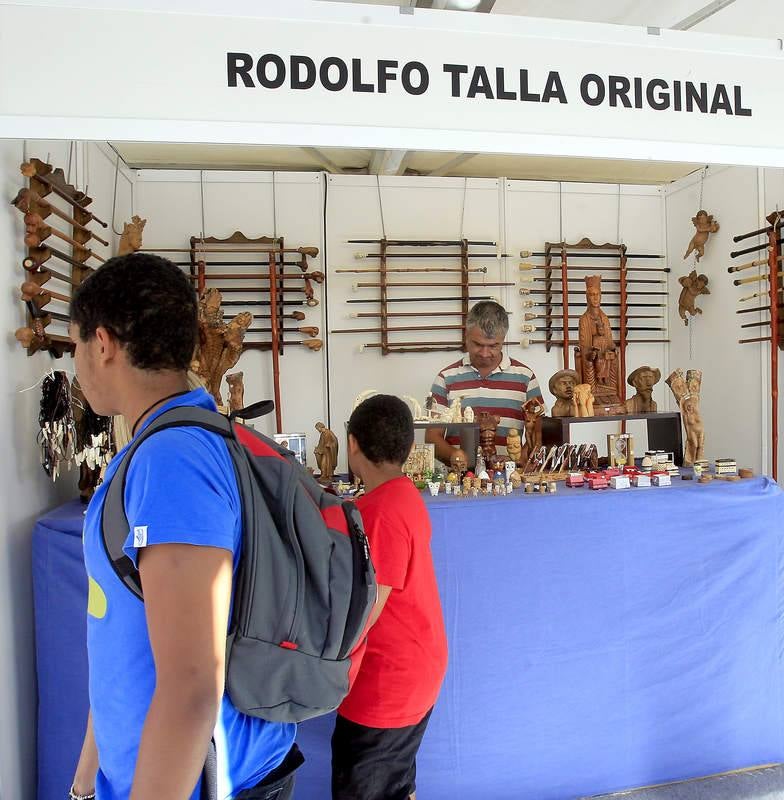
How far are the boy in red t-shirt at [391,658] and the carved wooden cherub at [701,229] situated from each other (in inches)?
177

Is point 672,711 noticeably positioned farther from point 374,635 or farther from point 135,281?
point 135,281

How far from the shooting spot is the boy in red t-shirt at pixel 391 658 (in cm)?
195

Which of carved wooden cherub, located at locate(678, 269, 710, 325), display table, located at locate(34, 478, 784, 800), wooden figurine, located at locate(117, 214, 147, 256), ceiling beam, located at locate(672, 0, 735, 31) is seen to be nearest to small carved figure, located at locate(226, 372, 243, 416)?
display table, located at locate(34, 478, 784, 800)

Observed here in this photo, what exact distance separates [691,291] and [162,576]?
5.74 meters

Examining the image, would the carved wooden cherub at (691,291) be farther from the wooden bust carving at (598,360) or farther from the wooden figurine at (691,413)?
the wooden figurine at (691,413)

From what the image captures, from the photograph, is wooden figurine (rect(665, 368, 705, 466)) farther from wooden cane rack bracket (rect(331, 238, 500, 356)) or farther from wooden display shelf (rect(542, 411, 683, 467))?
wooden cane rack bracket (rect(331, 238, 500, 356))

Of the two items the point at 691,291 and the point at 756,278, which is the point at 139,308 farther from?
the point at 691,291

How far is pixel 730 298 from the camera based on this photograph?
5461 millimetres

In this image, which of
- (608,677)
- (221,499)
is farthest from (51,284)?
(608,677)

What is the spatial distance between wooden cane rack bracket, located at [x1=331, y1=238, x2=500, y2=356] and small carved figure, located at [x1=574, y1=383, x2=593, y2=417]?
2.51m

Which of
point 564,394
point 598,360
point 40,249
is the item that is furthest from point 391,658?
point 598,360

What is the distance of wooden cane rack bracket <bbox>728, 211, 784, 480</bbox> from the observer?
467cm

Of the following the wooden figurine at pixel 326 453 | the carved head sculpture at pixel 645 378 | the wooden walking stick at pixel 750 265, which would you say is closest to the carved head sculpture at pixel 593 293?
the carved head sculpture at pixel 645 378

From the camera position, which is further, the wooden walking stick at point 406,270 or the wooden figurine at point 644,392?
the wooden walking stick at point 406,270
